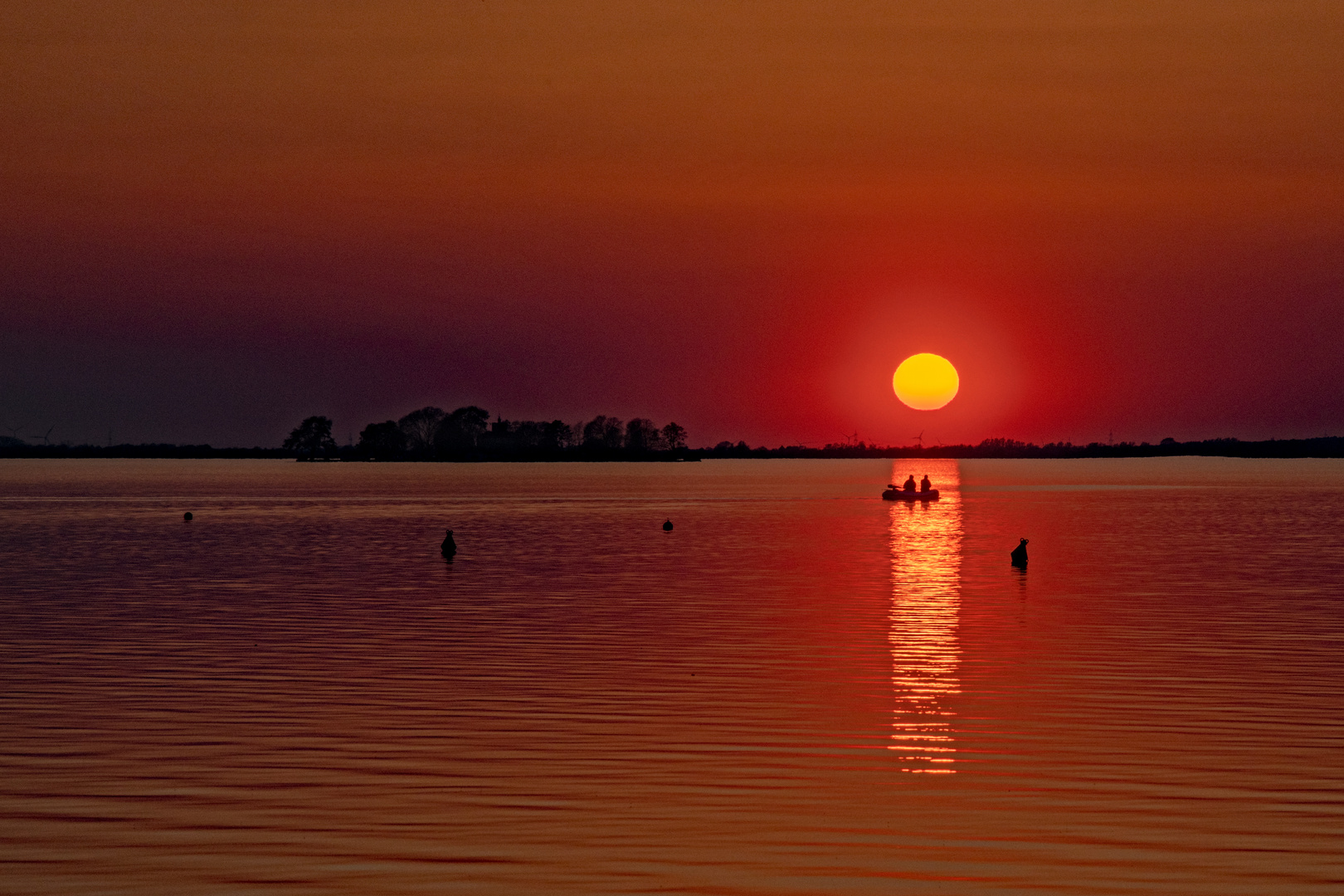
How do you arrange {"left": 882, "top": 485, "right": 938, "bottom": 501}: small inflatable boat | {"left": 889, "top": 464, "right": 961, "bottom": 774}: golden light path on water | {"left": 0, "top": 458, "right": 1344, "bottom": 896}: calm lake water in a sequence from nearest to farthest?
{"left": 0, "top": 458, "right": 1344, "bottom": 896}: calm lake water → {"left": 889, "top": 464, "right": 961, "bottom": 774}: golden light path on water → {"left": 882, "top": 485, "right": 938, "bottom": 501}: small inflatable boat

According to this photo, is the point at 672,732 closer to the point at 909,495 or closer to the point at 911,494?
the point at 909,495

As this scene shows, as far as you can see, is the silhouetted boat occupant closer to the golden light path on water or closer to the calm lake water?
the golden light path on water

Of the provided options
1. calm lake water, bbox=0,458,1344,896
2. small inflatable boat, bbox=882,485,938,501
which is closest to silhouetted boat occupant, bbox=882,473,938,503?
small inflatable boat, bbox=882,485,938,501

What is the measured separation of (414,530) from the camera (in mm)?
86938

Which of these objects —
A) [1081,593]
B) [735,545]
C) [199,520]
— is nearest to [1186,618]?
[1081,593]

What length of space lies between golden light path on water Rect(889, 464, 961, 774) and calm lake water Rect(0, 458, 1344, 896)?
17 centimetres

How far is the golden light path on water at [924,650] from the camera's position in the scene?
20.9 metres

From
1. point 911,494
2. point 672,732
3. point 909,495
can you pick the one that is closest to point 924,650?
point 672,732

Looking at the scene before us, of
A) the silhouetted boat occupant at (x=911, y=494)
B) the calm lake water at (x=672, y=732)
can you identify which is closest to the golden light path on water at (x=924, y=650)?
the calm lake water at (x=672, y=732)

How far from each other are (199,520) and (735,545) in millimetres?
45882

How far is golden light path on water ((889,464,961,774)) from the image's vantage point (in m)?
20.9

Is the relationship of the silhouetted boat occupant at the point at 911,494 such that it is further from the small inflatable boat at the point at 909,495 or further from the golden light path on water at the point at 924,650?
the golden light path on water at the point at 924,650

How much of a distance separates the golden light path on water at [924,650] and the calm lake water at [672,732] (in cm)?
17

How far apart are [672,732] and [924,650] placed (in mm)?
11644
